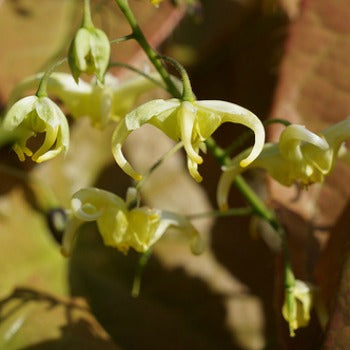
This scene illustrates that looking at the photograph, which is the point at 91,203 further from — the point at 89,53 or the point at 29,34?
the point at 29,34

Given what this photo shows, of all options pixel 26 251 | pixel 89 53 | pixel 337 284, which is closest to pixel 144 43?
pixel 89 53

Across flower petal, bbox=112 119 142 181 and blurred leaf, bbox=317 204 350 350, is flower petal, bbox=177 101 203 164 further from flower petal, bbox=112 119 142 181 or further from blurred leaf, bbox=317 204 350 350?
blurred leaf, bbox=317 204 350 350

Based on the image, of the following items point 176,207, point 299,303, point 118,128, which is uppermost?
point 118,128

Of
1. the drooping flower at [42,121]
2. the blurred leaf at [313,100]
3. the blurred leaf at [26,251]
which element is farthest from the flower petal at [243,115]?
the blurred leaf at [26,251]

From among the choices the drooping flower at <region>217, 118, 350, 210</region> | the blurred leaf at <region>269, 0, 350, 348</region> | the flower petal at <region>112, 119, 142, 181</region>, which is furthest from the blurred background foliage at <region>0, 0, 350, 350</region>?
the flower petal at <region>112, 119, 142, 181</region>

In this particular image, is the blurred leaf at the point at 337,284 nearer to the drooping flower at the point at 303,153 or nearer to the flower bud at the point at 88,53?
the drooping flower at the point at 303,153
